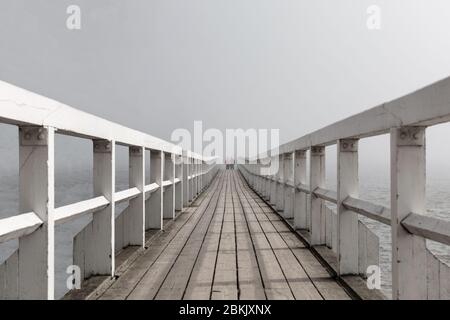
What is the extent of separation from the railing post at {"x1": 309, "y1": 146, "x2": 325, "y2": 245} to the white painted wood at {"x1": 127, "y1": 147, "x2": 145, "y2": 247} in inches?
78.6

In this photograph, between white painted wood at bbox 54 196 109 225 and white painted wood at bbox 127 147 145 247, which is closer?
white painted wood at bbox 54 196 109 225

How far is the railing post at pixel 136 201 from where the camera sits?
4.43 m

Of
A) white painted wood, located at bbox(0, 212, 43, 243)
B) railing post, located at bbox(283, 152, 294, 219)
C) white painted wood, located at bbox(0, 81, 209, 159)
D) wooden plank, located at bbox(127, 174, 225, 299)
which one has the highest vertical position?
white painted wood, located at bbox(0, 81, 209, 159)

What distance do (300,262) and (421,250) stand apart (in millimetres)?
1988

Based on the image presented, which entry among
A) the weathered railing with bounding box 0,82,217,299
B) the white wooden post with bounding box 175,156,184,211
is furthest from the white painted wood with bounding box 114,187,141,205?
the white wooden post with bounding box 175,156,184,211

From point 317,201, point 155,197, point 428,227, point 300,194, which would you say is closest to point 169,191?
point 155,197

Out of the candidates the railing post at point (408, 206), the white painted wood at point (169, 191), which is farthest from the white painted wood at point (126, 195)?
the white painted wood at point (169, 191)

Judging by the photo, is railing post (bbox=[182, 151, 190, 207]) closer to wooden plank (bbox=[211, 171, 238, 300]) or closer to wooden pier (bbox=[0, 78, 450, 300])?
wooden pier (bbox=[0, 78, 450, 300])

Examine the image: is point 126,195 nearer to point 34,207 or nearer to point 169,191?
point 34,207

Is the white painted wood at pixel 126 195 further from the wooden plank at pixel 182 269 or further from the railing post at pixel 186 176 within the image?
the railing post at pixel 186 176

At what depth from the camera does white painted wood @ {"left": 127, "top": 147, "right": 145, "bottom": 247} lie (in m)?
4.42

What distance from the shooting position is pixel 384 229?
61.6 feet

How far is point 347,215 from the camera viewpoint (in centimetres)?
343

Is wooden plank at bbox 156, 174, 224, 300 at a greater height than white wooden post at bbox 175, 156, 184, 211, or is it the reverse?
Result: white wooden post at bbox 175, 156, 184, 211
